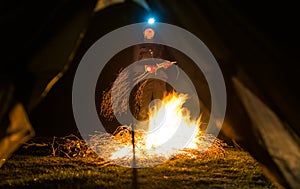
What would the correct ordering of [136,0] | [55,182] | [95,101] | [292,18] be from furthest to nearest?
[95,101]
[55,182]
[136,0]
[292,18]

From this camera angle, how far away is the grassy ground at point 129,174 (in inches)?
152

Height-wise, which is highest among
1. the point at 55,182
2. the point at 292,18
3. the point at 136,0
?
→ the point at 136,0

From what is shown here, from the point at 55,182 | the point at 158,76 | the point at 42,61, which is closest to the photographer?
the point at 42,61

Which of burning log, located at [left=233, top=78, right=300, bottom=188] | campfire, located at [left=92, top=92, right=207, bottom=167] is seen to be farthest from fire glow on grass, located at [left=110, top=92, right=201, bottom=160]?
burning log, located at [left=233, top=78, right=300, bottom=188]

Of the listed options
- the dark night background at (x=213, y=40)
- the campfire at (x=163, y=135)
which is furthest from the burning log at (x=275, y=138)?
the campfire at (x=163, y=135)

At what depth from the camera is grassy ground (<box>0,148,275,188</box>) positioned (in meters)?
3.87

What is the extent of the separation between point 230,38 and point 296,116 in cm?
57

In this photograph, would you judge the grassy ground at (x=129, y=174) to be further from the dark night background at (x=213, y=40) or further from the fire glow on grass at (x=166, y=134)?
the dark night background at (x=213, y=40)

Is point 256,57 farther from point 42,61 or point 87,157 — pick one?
point 87,157

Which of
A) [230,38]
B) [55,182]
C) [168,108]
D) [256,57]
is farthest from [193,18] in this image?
[168,108]

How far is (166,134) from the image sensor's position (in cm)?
496

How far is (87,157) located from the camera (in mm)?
4988

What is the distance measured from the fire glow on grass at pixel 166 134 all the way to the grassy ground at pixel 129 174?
7.7 inches

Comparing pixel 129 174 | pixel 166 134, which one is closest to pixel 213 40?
pixel 129 174
